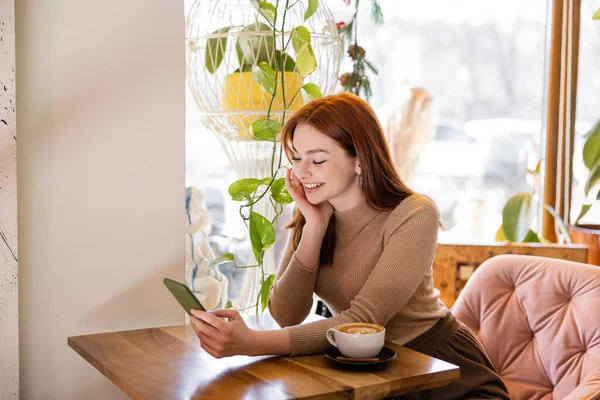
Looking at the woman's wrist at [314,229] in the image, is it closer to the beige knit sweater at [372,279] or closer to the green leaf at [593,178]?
the beige knit sweater at [372,279]

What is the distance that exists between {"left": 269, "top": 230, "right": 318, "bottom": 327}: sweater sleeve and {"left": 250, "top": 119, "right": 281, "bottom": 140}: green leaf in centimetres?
38

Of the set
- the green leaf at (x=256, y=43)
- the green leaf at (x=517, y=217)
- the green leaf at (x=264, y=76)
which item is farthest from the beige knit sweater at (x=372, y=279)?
the green leaf at (x=517, y=217)

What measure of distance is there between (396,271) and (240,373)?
45 centimetres

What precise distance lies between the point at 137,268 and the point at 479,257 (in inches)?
56.8

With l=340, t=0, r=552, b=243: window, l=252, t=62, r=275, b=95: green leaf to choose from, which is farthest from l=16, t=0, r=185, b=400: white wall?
l=340, t=0, r=552, b=243: window

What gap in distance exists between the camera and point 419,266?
63.4 inches

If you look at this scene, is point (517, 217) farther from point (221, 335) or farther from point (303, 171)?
point (221, 335)

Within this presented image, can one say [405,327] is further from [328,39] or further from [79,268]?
[328,39]

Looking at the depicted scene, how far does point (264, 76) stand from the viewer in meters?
1.97

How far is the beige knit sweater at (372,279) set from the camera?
1557 mm

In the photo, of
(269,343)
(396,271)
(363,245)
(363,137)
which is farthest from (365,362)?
(363,137)

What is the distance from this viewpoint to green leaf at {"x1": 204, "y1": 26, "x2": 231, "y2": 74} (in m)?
2.10

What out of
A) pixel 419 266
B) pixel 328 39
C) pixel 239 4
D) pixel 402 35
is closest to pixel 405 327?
pixel 419 266

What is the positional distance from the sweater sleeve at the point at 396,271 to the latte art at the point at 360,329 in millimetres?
82
